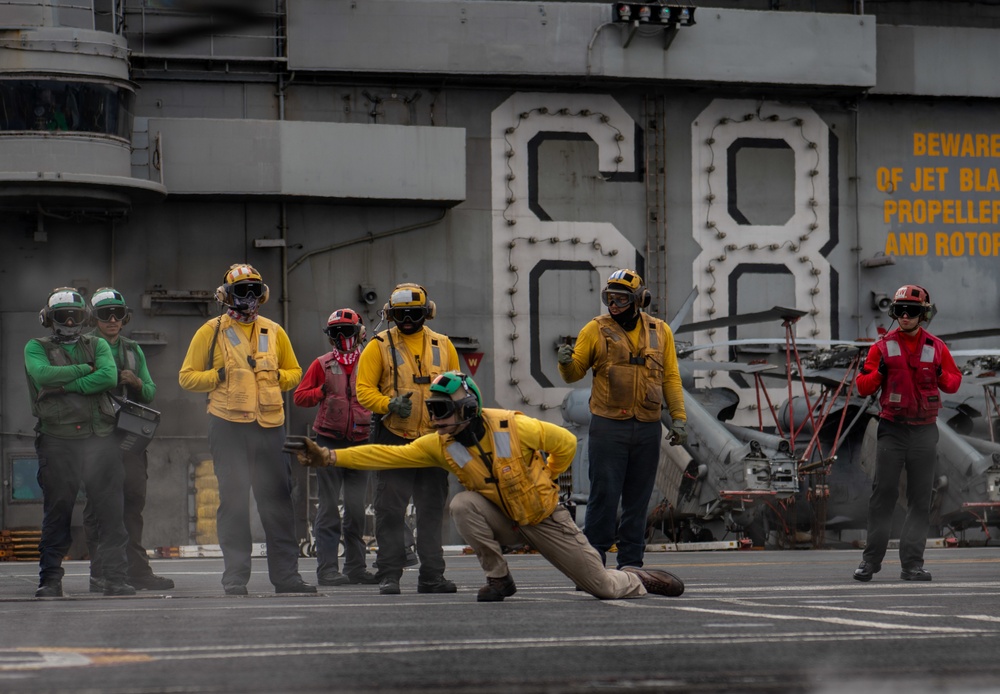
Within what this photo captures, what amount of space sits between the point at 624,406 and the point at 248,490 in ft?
8.74

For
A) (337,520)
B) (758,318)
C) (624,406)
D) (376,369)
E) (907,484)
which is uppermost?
(758,318)

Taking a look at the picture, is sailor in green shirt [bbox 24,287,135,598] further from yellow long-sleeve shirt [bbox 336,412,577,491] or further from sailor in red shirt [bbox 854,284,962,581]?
sailor in red shirt [bbox 854,284,962,581]

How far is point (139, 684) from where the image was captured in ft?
16.4

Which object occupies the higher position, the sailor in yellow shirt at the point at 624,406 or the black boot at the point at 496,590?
the sailor in yellow shirt at the point at 624,406

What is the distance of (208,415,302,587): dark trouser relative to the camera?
10477 mm

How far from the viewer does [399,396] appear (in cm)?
1051

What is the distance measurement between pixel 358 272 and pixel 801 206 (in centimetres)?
867

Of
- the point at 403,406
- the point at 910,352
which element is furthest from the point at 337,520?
the point at 910,352

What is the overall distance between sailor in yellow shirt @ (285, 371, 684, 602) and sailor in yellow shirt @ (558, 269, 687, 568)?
1654 mm

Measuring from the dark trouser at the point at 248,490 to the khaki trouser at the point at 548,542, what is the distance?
2.08 meters

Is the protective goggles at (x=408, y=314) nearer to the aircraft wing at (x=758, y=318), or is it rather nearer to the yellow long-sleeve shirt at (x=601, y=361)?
the yellow long-sleeve shirt at (x=601, y=361)

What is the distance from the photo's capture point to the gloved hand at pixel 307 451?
7812mm

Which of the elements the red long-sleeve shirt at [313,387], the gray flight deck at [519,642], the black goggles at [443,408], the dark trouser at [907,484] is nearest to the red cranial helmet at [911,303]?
the dark trouser at [907,484]

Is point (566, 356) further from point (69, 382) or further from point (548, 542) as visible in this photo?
point (69, 382)
